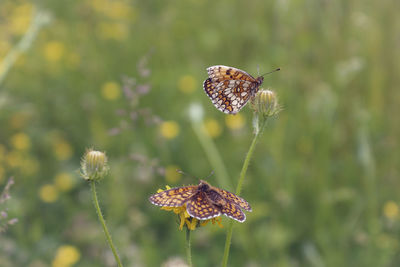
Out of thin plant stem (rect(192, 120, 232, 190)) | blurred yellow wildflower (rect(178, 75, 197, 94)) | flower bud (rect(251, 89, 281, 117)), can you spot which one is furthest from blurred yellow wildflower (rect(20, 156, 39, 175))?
flower bud (rect(251, 89, 281, 117))

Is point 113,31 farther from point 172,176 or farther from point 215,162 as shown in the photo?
point 215,162

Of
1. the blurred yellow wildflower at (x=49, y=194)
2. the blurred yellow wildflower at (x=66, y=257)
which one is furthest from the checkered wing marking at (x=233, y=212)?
the blurred yellow wildflower at (x=49, y=194)

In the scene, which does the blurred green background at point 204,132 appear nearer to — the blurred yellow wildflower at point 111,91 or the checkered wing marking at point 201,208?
the blurred yellow wildflower at point 111,91

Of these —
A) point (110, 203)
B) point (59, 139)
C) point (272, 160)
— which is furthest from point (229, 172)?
point (59, 139)

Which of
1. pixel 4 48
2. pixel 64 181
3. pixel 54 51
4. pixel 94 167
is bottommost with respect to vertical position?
pixel 94 167

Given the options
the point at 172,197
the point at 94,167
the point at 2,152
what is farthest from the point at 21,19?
the point at 172,197

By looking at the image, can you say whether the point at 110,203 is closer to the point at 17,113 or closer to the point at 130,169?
the point at 130,169
